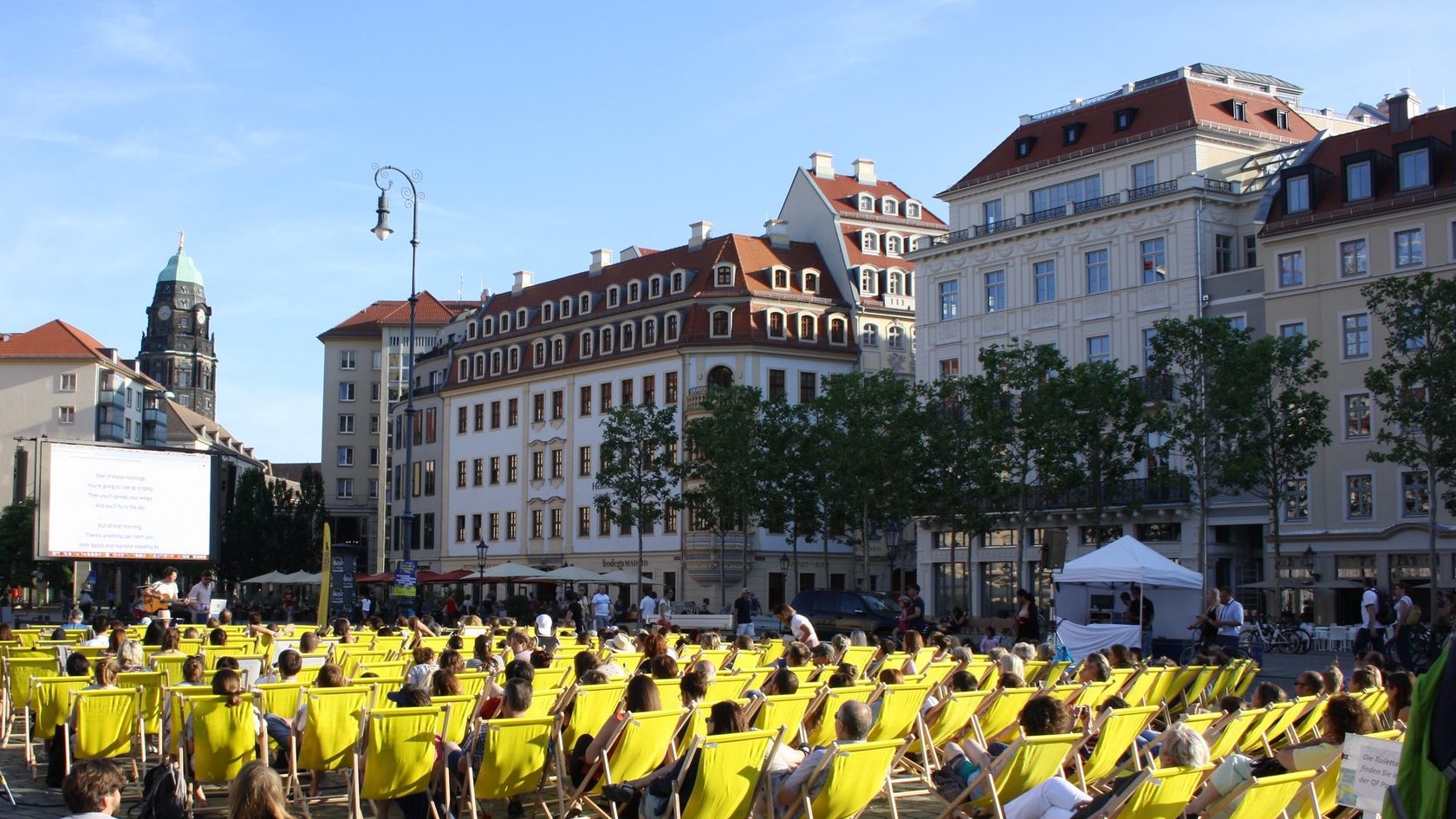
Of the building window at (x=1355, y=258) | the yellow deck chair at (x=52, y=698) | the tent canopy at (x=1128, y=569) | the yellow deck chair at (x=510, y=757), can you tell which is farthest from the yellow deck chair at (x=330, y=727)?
the building window at (x=1355, y=258)

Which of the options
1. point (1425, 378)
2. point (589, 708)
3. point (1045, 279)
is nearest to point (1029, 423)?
point (1425, 378)

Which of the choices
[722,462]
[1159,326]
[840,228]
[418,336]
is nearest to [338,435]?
[418,336]

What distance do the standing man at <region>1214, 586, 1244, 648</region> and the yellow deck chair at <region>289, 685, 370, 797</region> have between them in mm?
17865

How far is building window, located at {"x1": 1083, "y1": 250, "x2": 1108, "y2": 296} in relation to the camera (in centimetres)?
6009

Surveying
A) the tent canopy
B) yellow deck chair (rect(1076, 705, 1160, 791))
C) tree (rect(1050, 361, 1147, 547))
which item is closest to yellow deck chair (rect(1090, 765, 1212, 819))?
yellow deck chair (rect(1076, 705, 1160, 791))

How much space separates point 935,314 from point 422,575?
22409 mm

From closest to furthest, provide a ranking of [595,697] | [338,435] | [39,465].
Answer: [595,697] < [39,465] < [338,435]

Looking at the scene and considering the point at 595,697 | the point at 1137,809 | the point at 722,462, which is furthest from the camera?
the point at 722,462

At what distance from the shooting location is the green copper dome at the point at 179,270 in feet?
595

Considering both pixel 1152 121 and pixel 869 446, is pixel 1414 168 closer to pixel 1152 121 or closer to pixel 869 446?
pixel 1152 121

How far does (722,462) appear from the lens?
2493 inches

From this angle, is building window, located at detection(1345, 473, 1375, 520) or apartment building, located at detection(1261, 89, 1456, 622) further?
building window, located at detection(1345, 473, 1375, 520)

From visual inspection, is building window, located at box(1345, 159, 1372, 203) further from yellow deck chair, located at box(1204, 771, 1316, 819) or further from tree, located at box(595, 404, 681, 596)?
yellow deck chair, located at box(1204, 771, 1316, 819)

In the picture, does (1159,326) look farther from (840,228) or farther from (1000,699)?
(1000,699)
